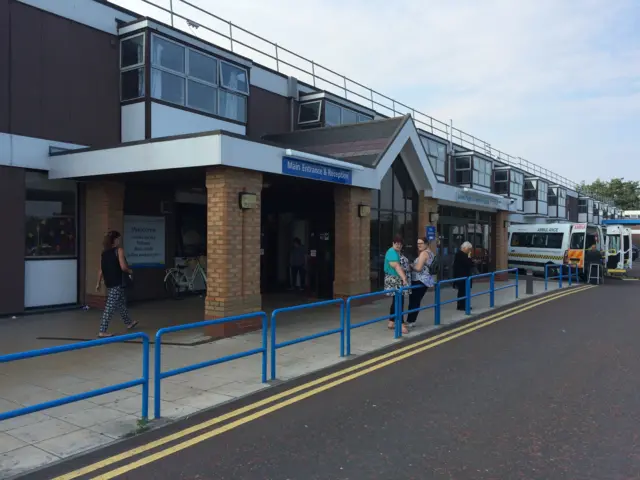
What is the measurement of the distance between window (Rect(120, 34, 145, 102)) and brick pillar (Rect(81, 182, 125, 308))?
225 cm

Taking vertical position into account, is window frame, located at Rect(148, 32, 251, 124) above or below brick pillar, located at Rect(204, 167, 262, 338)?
above

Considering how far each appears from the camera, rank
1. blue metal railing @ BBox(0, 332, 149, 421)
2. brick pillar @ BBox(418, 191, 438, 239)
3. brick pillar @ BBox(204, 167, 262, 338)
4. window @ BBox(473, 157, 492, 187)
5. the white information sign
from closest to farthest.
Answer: blue metal railing @ BBox(0, 332, 149, 421) < brick pillar @ BBox(204, 167, 262, 338) < the white information sign < brick pillar @ BBox(418, 191, 438, 239) < window @ BBox(473, 157, 492, 187)

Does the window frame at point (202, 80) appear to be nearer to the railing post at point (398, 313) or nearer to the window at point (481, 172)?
the railing post at point (398, 313)

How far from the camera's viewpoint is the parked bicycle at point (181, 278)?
1373 centimetres

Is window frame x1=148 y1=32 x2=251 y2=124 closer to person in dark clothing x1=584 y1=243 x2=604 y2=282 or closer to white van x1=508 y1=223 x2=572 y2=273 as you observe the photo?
person in dark clothing x1=584 y1=243 x2=604 y2=282

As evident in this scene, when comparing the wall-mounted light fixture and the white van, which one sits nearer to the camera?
the wall-mounted light fixture

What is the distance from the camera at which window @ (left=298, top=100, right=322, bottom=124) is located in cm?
1873

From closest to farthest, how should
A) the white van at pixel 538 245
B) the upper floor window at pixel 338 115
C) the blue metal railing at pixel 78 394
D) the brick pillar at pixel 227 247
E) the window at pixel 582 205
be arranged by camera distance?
the blue metal railing at pixel 78 394
the brick pillar at pixel 227 247
the upper floor window at pixel 338 115
the white van at pixel 538 245
the window at pixel 582 205

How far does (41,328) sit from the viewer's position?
9.59 metres

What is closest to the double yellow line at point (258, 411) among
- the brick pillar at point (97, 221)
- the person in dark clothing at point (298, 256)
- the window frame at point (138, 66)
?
the person in dark clothing at point (298, 256)

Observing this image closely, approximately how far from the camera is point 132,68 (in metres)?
12.2

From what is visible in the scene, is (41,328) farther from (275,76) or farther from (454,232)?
(454,232)

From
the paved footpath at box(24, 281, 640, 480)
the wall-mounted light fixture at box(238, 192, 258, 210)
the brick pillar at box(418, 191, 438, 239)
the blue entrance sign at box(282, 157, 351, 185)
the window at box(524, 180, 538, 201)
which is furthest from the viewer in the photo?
the window at box(524, 180, 538, 201)

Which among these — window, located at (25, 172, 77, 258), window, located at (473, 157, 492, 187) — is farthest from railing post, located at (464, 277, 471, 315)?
window, located at (473, 157, 492, 187)
